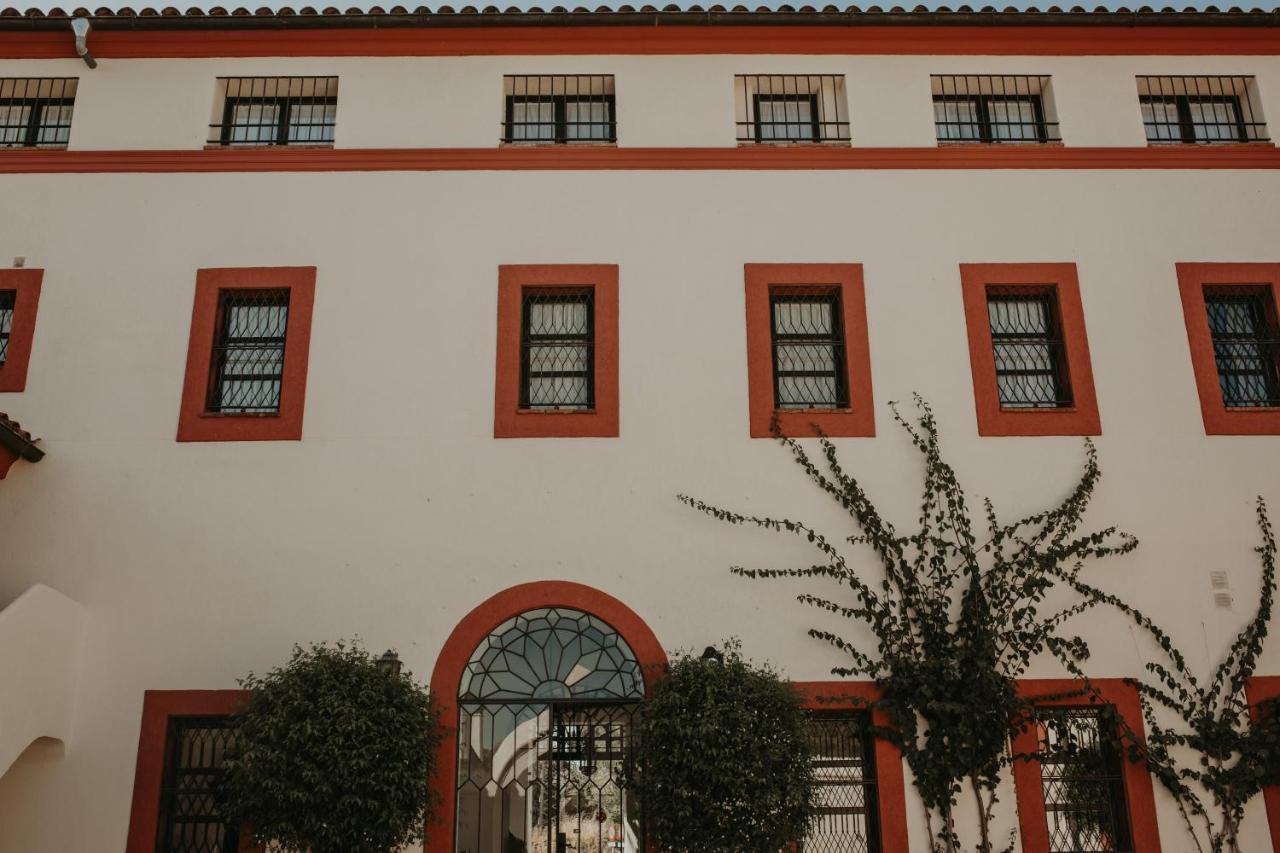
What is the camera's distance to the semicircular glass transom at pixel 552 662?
8922mm

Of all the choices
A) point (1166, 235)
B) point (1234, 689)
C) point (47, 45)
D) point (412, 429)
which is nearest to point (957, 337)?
point (1166, 235)

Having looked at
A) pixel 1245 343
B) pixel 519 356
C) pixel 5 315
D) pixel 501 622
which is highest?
pixel 5 315

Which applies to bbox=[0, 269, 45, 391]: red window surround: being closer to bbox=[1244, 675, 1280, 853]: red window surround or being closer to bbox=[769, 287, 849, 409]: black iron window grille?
bbox=[769, 287, 849, 409]: black iron window grille

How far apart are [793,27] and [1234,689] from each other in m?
6.91

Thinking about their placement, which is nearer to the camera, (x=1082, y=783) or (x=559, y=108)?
(x=1082, y=783)

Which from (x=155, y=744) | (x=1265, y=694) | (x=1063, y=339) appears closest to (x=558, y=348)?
(x=1063, y=339)

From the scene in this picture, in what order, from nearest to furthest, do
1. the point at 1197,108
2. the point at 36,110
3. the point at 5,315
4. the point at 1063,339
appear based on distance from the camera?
1. the point at 1063,339
2. the point at 5,315
3. the point at 36,110
4. the point at 1197,108

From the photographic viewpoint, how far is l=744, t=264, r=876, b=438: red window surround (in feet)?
30.9

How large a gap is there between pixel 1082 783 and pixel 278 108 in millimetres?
9343

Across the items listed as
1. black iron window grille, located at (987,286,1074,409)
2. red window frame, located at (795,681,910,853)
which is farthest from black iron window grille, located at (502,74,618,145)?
red window frame, located at (795,681,910,853)

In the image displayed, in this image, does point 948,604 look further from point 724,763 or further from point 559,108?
point 559,108

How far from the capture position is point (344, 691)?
7.82 metres

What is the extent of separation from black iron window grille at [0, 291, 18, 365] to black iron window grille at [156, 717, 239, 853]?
383 centimetres

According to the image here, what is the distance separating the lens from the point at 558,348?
982 centimetres
